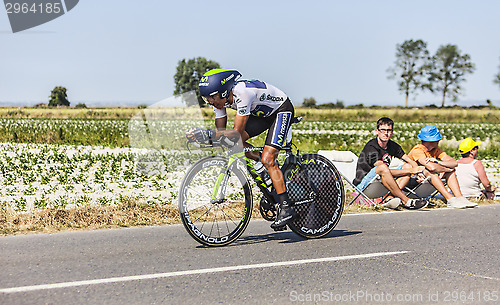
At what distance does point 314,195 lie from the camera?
24.0ft

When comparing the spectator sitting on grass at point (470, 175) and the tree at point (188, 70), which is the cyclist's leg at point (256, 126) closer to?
the spectator sitting on grass at point (470, 175)

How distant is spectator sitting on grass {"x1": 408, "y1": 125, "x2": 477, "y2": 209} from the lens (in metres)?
10.2

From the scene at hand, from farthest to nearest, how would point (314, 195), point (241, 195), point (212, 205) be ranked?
point (314, 195)
point (241, 195)
point (212, 205)

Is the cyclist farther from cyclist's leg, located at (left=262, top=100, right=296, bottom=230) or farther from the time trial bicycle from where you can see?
the time trial bicycle

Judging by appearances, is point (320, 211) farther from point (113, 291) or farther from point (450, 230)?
point (113, 291)

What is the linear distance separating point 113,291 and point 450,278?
10.3ft

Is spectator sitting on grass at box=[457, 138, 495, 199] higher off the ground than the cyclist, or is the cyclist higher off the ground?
A: the cyclist

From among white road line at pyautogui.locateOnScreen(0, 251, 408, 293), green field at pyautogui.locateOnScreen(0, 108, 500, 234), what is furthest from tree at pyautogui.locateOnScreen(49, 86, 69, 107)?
white road line at pyautogui.locateOnScreen(0, 251, 408, 293)

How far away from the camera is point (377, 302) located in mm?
4887

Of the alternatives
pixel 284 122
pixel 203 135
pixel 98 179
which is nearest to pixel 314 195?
pixel 284 122

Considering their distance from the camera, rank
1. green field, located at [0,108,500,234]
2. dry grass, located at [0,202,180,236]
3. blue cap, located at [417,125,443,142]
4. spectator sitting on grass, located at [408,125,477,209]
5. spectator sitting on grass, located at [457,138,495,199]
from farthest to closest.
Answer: spectator sitting on grass, located at [457,138,495,199] → blue cap, located at [417,125,443,142] → spectator sitting on grass, located at [408,125,477,209] → green field, located at [0,108,500,234] → dry grass, located at [0,202,180,236]

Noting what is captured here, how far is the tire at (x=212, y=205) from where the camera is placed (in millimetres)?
6406

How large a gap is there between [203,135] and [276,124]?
3.27ft

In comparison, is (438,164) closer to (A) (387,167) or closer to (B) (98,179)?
(A) (387,167)
